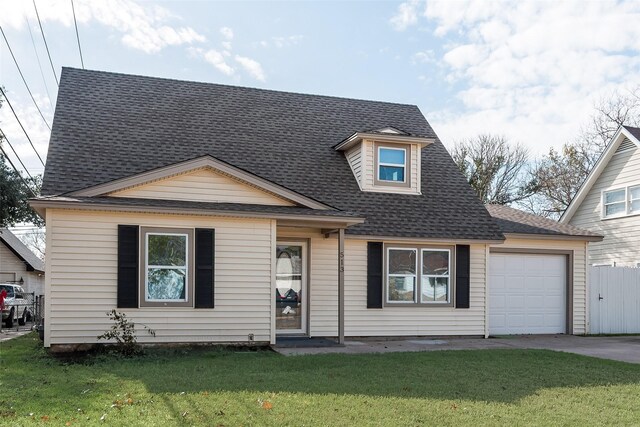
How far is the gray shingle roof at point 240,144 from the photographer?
14234 millimetres

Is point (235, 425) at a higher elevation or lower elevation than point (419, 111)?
lower

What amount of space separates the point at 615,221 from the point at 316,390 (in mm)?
16261

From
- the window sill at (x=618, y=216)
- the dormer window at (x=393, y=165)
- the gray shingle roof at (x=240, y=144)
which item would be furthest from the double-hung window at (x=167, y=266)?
the window sill at (x=618, y=216)

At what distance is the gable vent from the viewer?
67.2ft

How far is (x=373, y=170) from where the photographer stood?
1593 cm

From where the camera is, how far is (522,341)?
14.8 meters

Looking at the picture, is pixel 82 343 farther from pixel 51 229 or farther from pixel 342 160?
pixel 342 160

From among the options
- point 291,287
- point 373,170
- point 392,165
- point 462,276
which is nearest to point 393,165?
point 392,165

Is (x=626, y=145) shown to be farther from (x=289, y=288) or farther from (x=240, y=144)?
(x=289, y=288)

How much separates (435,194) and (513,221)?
2.48 metres

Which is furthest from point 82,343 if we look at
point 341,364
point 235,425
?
point 235,425

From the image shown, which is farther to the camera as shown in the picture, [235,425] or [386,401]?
[386,401]

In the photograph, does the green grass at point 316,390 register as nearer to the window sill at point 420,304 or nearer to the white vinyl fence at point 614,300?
the window sill at point 420,304

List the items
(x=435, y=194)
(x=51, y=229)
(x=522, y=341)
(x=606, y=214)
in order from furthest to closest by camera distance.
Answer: (x=606, y=214) → (x=435, y=194) → (x=522, y=341) → (x=51, y=229)
